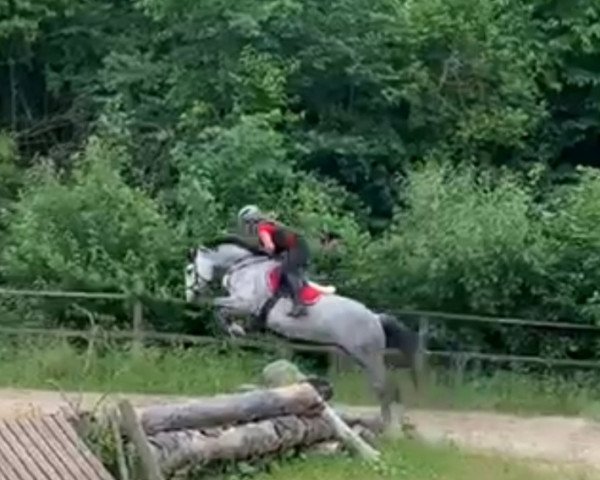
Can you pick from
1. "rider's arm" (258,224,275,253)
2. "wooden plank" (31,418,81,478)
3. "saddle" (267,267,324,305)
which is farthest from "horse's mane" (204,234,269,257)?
"wooden plank" (31,418,81,478)

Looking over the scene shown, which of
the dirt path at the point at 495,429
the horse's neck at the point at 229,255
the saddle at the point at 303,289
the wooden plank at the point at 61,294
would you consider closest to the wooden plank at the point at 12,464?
the dirt path at the point at 495,429

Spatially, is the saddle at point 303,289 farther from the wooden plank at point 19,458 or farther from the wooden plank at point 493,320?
the wooden plank at point 19,458

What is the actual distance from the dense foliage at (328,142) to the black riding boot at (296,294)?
263 centimetres

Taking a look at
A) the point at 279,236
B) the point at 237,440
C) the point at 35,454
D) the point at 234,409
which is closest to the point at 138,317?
the point at 279,236

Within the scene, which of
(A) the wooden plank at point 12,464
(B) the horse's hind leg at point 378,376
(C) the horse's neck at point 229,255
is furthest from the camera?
(C) the horse's neck at point 229,255

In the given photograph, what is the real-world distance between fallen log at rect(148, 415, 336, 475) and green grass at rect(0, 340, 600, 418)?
280 cm

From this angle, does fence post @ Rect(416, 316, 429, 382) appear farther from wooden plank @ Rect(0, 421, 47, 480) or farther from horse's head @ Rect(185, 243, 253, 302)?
wooden plank @ Rect(0, 421, 47, 480)

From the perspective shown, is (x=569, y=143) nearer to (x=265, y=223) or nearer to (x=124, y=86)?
(x=124, y=86)

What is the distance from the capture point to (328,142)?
20297 mm


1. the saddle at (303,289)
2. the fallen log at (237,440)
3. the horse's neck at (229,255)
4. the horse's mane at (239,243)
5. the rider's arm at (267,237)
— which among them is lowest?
the fallen log at (237,440)

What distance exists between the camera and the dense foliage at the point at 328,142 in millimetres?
16328

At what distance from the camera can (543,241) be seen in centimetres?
1622

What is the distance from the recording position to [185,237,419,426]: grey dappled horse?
43.9 ft

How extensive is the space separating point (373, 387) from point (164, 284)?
386 cm
